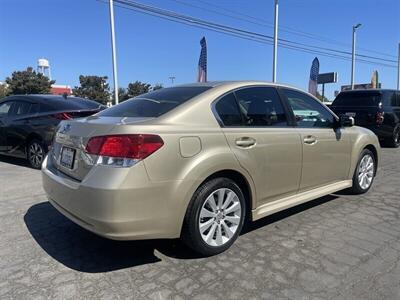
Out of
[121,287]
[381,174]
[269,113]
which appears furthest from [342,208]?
[121,287]

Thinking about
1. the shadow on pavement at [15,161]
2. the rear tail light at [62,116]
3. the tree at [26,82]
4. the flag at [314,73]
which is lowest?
the shadow on pavement at [15,161]

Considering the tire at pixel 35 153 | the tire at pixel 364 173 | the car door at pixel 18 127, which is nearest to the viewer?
the tire at pixel 364 173

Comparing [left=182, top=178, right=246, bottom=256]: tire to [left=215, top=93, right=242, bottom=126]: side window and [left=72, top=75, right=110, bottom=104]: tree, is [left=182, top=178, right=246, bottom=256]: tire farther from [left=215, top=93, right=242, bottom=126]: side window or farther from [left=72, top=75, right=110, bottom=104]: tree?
[left=72, top=75, right=110, bottom=104]: tree

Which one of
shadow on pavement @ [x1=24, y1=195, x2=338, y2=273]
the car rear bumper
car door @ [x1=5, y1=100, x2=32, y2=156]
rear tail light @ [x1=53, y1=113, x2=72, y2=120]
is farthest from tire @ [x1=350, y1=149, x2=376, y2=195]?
car door @ [x1=5, y1=100, x2=32, y2=156]

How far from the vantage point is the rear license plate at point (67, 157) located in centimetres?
342

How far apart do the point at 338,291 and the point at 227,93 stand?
200 centimetres

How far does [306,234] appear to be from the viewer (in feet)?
13.5

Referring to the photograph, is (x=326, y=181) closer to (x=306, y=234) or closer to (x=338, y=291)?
(x=306, y=234)

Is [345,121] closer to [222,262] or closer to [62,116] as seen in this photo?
[222,262]

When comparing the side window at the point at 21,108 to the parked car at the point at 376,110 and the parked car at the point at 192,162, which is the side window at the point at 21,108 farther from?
the parked car at the point at 376,110

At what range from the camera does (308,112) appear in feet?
15.6

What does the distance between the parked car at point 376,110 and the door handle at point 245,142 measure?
8322mm

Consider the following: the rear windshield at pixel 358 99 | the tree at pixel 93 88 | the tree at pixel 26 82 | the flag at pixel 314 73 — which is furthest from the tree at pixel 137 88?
the rear windshield at pixel 358 99

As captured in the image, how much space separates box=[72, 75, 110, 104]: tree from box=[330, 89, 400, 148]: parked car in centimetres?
5256
